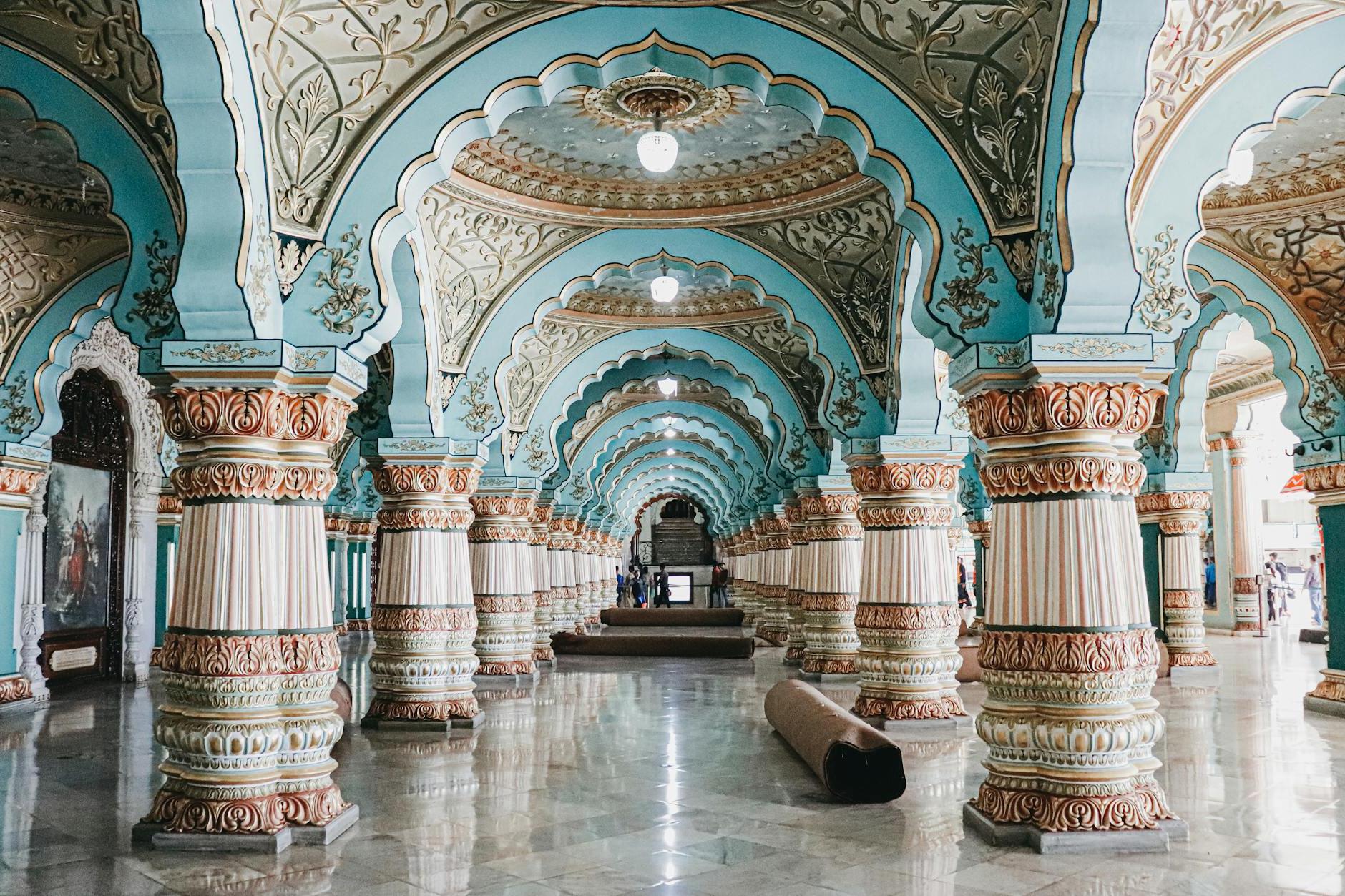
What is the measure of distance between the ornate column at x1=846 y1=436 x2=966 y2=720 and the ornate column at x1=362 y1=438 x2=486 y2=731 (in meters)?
4.00

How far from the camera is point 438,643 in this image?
1046 cm

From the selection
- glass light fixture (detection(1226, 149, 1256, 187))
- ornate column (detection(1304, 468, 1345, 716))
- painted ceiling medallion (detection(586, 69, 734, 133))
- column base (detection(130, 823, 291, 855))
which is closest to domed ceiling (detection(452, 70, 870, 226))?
painted ceiling medallion (detection(586, 69, 734, 133))

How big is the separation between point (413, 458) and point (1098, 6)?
7.25 meters

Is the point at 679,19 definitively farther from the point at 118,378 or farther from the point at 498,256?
the point at 118,378

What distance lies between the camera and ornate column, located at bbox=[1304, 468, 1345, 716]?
11.4m

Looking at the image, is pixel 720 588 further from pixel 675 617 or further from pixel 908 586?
pixel 908 586

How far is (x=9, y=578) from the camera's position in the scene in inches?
476

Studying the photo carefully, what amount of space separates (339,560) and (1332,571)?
20.5 m

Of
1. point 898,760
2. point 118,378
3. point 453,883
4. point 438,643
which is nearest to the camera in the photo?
point 453,883

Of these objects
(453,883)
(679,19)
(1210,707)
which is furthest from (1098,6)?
(1210,707)

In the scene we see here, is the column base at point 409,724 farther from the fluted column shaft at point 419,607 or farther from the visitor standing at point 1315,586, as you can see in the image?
the visitor standing at point 1315,586

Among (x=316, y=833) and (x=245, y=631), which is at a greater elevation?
(x=245, y=631)

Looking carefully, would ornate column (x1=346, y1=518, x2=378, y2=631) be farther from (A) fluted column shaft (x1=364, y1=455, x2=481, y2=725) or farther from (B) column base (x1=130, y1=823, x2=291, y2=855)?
(B) column base (x1=130, y1=823, x2=291, y2=855)

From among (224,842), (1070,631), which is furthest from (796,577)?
(224,842)
